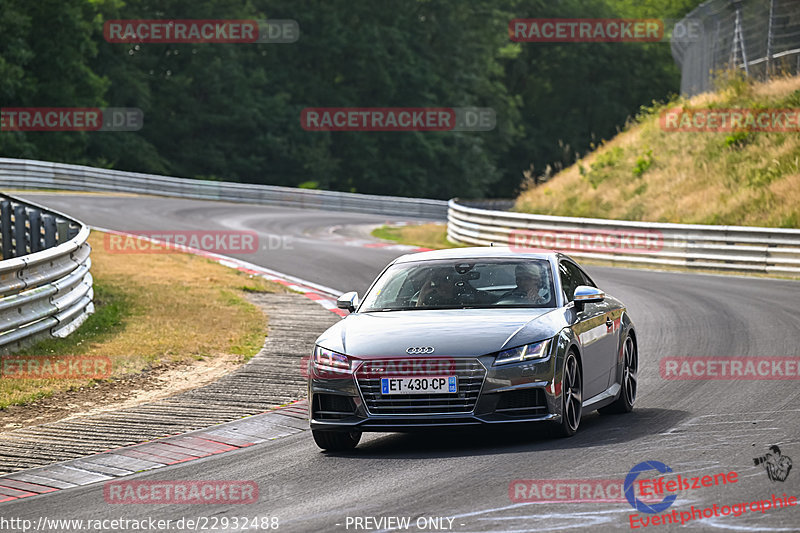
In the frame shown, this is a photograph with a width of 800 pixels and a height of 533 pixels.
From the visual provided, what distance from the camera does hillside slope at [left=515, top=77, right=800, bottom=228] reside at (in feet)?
95.7

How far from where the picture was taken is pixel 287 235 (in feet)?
107

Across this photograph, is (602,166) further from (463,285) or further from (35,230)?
(463,285)

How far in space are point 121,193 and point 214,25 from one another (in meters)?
20.5

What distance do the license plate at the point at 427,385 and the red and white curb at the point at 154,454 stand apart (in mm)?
1539

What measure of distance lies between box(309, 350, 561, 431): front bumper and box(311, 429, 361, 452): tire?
24 centimetres

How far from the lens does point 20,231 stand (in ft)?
65.4

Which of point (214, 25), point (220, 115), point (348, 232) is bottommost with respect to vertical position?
point (348, 232)

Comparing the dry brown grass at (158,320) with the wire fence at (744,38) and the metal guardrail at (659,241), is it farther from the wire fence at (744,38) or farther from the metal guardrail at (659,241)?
the wire fence at (744,38)

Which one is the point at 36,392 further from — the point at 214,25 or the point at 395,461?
the point at 214,25

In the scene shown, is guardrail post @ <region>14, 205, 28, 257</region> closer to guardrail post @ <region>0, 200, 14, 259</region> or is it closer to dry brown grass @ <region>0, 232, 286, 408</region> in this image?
guardrail post @ <region>0, 200, 14, 259</region>

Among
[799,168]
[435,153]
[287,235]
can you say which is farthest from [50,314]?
[435,153]

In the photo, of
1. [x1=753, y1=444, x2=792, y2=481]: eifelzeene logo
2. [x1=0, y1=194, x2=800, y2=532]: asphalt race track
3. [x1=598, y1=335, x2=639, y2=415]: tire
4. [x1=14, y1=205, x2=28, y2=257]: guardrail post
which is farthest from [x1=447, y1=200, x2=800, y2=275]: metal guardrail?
[x1=753, y1=444, x2=792, y2=481]: eifelzeene logo

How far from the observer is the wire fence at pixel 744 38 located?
29.6 m

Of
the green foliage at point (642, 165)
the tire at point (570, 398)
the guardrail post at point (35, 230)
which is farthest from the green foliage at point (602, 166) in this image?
the tire at point (570, 398)
